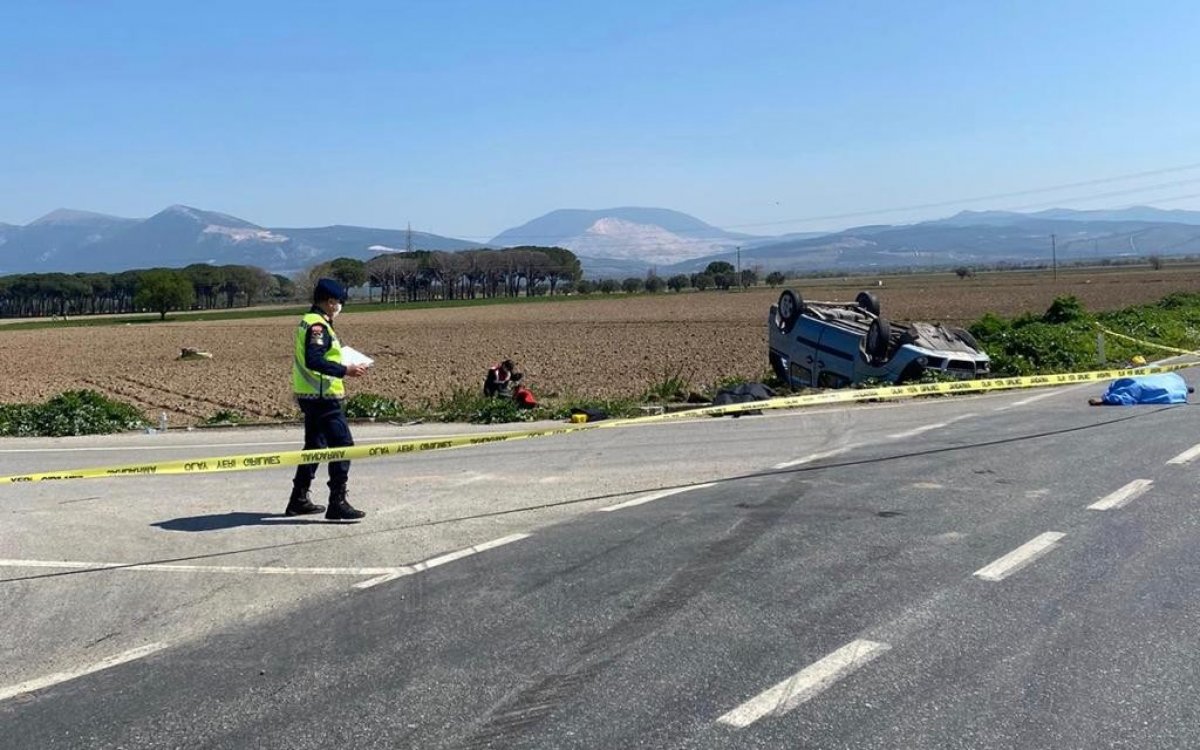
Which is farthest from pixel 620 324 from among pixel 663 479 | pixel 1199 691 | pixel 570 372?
pixel 1199 691

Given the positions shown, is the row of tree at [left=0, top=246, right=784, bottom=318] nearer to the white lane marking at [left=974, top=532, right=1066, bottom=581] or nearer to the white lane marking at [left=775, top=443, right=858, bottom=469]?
the white lane marking at [left=775, top=443, right=858, bottom=469]

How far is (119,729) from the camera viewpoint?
13.6ft

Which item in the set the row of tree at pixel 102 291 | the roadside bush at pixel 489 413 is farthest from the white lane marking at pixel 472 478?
the row of tree at pixel 102 291

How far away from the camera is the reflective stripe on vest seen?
25.0 feet

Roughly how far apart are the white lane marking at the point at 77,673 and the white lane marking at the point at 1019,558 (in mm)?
4446

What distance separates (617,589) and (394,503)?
3306 millimetres

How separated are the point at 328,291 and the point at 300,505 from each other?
1685 millimetres

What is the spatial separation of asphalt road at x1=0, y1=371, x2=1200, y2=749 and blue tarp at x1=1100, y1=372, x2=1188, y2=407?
399cm

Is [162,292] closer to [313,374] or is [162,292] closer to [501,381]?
[501,381]

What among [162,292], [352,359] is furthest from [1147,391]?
[162,292]

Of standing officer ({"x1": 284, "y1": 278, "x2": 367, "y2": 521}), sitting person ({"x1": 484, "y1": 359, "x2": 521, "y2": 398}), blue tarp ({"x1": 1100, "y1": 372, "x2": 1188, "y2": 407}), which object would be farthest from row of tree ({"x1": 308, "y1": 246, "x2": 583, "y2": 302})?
standing officer ({"x1": 284, "y1": 278, "x2": 367, "y2": 521})

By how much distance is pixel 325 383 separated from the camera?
770 cm

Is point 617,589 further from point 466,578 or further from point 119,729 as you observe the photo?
point 119,729

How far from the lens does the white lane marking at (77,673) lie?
468cm
